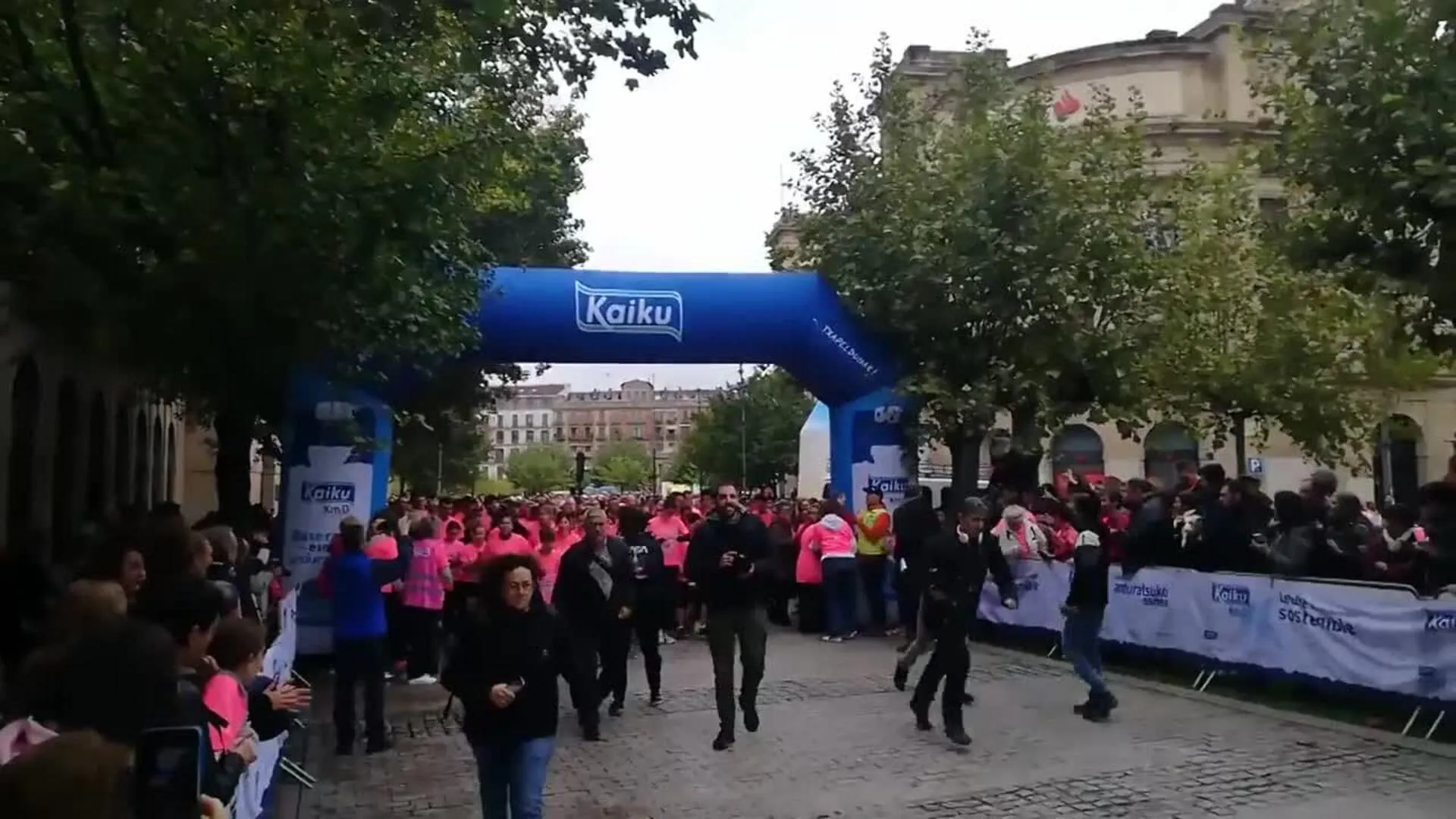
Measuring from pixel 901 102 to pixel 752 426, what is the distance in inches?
1641

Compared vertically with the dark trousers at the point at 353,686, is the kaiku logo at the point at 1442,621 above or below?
above

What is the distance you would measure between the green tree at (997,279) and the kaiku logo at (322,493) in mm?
6935

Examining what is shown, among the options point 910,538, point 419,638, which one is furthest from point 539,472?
point 419,638

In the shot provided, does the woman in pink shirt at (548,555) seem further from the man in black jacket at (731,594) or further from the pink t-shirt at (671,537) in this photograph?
the man in black jacket at (731,594)

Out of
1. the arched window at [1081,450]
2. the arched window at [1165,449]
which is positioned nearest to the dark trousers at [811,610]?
the arched window at [1165,449]

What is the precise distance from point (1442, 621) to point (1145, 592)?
11.0ft

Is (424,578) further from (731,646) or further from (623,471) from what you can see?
(623,471)

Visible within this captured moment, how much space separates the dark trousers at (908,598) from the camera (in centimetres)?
1474

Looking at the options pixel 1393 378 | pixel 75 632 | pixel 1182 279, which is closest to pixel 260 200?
pixel 75 632

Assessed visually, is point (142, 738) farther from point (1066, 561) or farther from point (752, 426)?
point (752, 426)

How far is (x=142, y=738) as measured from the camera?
10.9ft

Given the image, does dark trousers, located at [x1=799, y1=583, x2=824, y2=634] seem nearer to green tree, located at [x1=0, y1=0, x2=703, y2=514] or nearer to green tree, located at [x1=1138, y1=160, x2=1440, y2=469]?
green tree, located at [x1=0, y1=0, x2=703, y2=514]

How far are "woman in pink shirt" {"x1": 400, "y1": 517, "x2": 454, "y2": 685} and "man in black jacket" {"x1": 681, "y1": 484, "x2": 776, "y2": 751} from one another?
3550mm

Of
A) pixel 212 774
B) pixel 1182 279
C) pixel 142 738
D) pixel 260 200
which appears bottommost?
pixel 212 774
